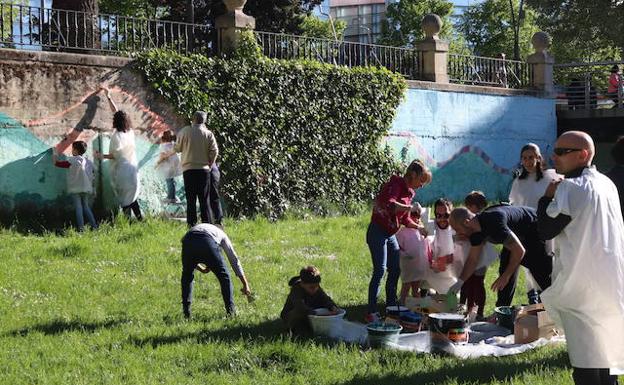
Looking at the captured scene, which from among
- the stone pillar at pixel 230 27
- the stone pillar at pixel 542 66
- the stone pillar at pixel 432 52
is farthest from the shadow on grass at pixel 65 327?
the stone pillar at pixel 542 66

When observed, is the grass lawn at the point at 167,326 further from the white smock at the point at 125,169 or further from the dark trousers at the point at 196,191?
the white smock at the point at 125,169

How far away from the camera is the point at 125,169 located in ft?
42.8

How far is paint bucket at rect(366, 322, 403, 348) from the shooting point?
692 cm

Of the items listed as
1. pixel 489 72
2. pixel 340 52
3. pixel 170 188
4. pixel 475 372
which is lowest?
pixel 475 372

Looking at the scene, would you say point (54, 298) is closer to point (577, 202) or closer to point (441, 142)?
point (577, 202)

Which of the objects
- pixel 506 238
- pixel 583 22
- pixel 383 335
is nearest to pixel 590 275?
pixel 506 238

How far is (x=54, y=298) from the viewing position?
8.54 metres

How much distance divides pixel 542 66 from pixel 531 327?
1604 centimetres

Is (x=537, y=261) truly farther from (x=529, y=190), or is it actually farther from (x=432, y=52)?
(x=432, y=52)

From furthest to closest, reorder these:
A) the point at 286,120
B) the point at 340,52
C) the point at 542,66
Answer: the point at 542,66
the point at 340,52
the point at 286,120

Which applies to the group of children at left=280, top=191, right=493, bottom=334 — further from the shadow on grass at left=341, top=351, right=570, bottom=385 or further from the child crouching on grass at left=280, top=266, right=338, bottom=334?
the shadow on grass at left=341, top=351, right=570, bottom=385

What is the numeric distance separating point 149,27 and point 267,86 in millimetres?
2417

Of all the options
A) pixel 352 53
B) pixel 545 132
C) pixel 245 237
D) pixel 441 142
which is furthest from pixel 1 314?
pixel 545 132

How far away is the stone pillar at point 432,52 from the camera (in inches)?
755
